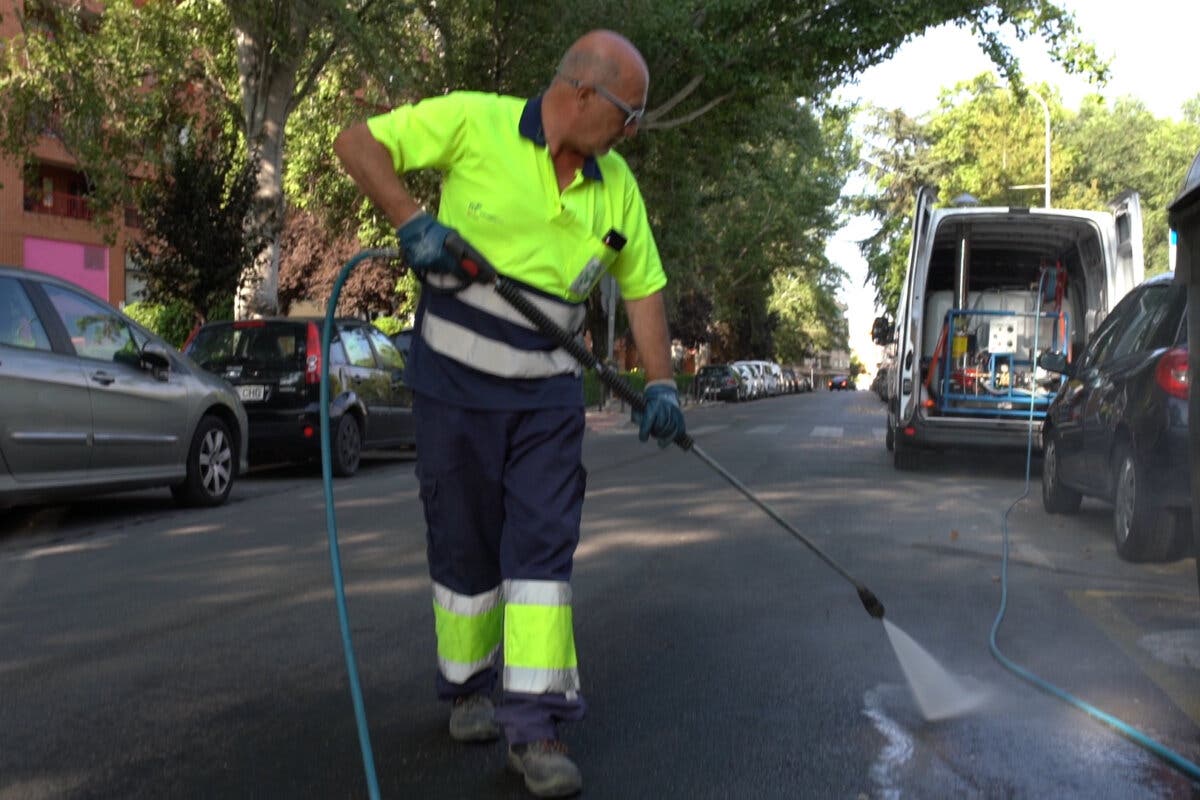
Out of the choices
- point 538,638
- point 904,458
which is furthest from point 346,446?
point 538,638

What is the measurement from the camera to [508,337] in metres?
3.52

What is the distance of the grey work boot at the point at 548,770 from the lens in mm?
3297

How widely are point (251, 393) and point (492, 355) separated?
907cm

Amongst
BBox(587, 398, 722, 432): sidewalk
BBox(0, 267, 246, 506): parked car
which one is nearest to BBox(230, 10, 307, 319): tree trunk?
BBox(587, 398, 722, 432): sidewalk

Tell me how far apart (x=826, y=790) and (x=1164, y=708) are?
1.46 metres

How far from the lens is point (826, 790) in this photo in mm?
3463

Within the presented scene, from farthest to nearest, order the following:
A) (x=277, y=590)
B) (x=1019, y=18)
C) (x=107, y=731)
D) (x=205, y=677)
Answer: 1. (x=1019, y=18)
2. (x=277, y=590)
3. (x=205, y=677)
4. (x=107, y=731)

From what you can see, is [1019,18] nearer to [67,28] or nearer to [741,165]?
[741,165]

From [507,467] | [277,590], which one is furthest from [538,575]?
[277,590]

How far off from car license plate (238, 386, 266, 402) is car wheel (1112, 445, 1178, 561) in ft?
24.2

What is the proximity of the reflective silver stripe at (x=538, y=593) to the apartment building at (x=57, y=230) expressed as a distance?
2997 cm

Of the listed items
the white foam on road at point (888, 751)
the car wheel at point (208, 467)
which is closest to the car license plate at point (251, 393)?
the car wheel at point (208, 467)

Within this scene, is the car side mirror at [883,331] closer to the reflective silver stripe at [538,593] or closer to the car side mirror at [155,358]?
the car side mirror at [155,358]

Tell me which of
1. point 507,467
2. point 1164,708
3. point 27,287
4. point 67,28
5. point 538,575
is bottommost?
point 1164,708
